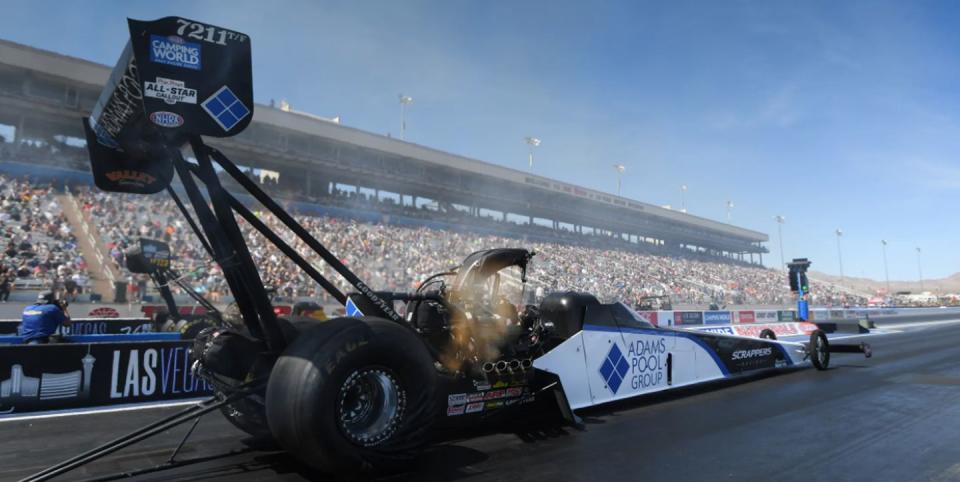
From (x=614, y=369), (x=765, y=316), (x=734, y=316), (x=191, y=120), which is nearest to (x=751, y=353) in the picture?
(x=614, y=369)

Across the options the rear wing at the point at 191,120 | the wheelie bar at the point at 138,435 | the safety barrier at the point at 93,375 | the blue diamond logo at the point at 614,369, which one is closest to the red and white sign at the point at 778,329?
the blue diamond logo at the point at 614,369

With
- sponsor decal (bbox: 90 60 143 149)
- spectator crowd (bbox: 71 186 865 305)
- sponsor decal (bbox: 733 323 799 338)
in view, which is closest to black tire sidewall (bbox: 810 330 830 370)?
sponsor decal (bbox: 733 323 799 338)

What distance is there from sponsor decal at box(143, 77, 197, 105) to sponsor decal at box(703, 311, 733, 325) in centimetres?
2265

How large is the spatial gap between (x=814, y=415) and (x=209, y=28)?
6.88 meters

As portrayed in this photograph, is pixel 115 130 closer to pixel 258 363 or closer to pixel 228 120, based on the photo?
pixel 228 120

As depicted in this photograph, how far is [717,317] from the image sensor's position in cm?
2364

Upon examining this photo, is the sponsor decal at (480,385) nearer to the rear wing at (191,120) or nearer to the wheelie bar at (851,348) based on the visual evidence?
the rear wing at (191,120)

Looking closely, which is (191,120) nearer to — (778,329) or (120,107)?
(120,107)

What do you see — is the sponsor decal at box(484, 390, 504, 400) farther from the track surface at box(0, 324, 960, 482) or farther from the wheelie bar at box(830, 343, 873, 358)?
the wheelie bar at box(830, 343, 873, 358)

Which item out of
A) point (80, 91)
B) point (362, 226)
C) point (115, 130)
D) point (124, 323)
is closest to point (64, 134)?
point (80, 91)

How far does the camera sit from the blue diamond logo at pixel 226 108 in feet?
11.6

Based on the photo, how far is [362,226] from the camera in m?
27.2

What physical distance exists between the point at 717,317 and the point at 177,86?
78.3 feet

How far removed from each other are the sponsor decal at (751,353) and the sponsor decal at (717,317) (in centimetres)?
1499
